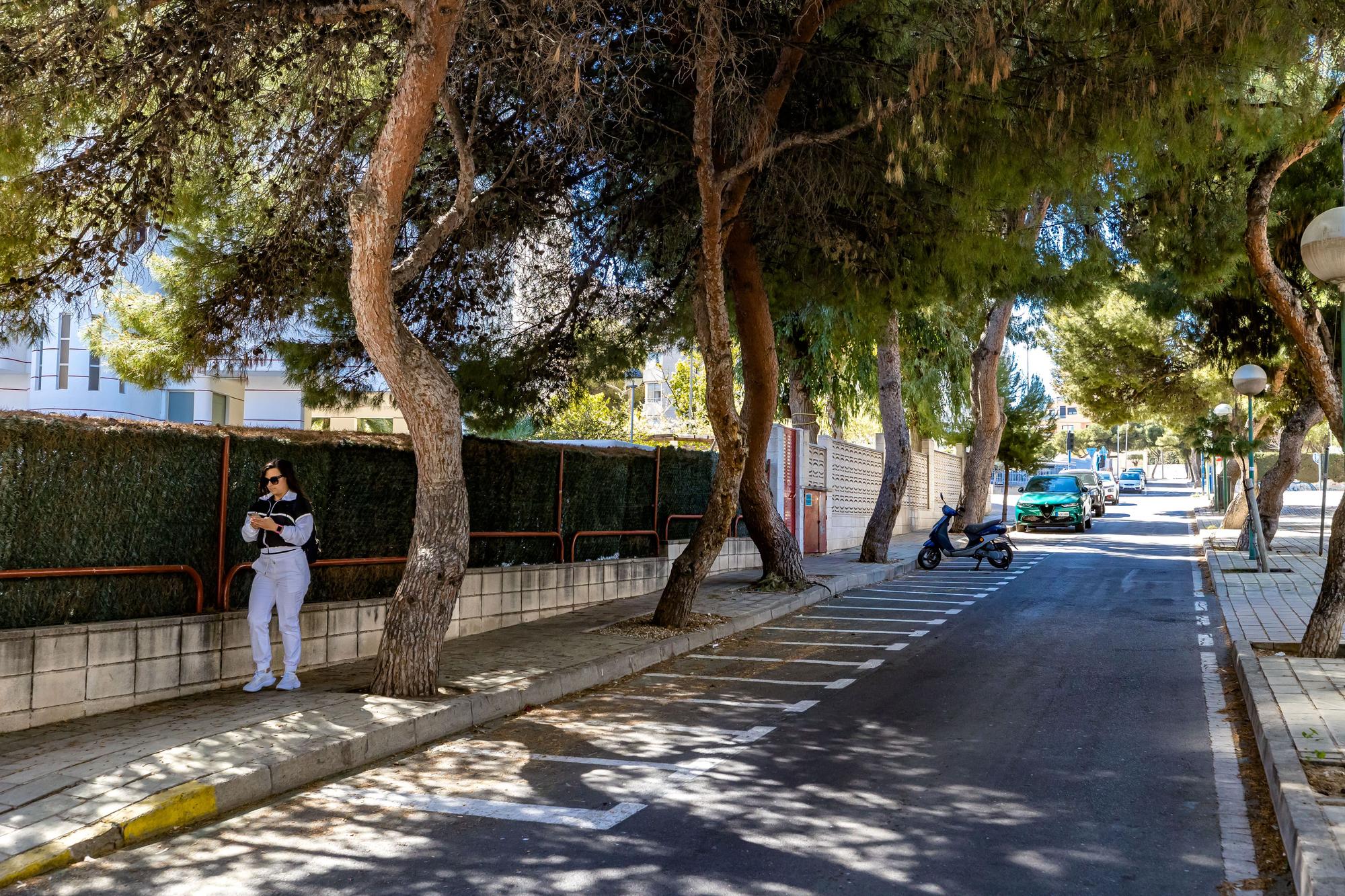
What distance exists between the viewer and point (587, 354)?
16.1 meters

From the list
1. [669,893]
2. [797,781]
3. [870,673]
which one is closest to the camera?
[669,893]

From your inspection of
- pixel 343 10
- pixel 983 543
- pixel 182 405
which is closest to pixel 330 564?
pixel 343 10

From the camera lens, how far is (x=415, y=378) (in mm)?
7988

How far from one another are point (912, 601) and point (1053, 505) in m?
18.9

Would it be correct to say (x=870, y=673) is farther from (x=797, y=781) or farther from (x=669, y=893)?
(x=669, y=893)

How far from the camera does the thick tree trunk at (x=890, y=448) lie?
1978 centimetres

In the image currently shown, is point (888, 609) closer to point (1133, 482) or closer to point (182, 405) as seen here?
point (182, 405)

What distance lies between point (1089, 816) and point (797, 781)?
1543 mm

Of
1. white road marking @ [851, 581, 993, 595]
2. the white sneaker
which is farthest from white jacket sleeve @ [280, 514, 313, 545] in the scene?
white road marking @ [851, 581, 993, 595]

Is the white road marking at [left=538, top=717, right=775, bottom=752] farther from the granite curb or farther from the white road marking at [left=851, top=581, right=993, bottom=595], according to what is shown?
the white road marking at [left=851, top=581, right=993, bottom=595]

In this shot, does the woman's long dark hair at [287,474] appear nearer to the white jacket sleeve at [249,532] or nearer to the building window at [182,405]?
the white jacket sleeve at [249,532]

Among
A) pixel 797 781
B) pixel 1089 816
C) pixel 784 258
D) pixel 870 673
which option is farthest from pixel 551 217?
pixel 1089 816

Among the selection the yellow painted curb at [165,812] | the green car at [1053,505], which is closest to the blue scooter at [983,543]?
the green car at [1053,505]

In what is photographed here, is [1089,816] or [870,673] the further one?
[870,673]
